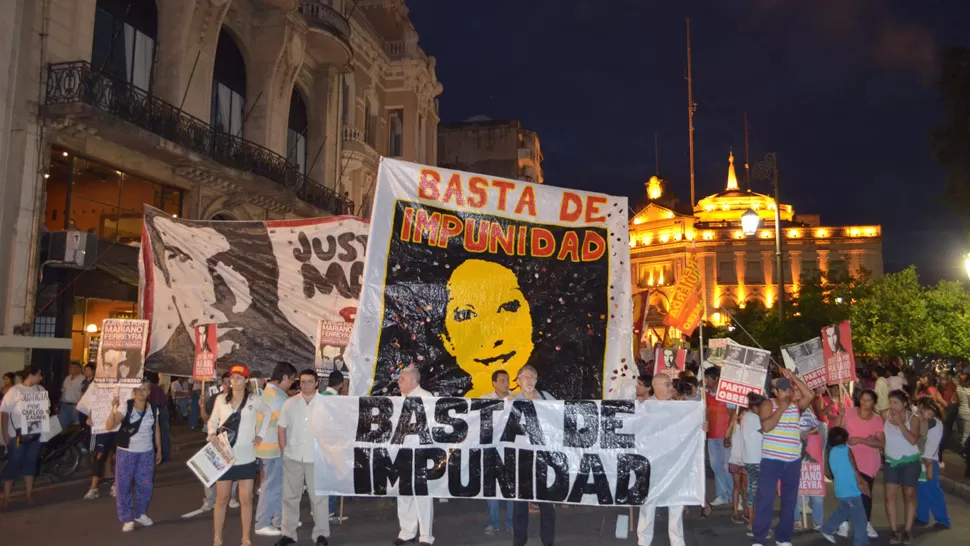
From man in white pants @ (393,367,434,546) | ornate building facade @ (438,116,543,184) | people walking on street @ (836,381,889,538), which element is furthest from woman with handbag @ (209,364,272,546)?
ornate building facade @ (438,116,543,184)

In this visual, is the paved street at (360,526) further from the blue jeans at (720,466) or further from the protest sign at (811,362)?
the protest sign at (811,362)

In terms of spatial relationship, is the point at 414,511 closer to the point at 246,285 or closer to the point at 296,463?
the point at 296,463

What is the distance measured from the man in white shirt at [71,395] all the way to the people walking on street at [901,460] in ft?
47.6

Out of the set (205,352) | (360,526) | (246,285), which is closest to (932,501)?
(360,526)

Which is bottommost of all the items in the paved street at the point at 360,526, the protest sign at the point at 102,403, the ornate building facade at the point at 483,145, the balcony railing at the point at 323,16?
the paved street at the point at 360,526

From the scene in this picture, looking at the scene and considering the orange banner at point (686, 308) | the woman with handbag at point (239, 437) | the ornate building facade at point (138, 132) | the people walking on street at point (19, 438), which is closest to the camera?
the woman with handbag at point (239, 437)

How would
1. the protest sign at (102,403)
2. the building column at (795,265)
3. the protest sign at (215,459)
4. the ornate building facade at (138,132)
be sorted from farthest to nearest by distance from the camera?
the building column at (795,265), the ornate building facade at (138,132), the protest sign at (102,403), the protest sign at (215,459)

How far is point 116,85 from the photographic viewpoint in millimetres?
17500

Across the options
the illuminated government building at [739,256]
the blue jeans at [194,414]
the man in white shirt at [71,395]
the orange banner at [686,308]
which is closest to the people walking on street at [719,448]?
the orange banner at [686,308]

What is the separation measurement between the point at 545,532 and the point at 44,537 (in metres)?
5.98

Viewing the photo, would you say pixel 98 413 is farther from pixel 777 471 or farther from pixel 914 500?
pixel 914 500

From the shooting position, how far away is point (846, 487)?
28.1ft

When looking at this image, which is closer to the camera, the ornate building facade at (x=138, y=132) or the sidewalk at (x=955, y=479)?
the sidewalk at (x=955, y=479)

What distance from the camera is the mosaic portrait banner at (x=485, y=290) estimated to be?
795 cm
